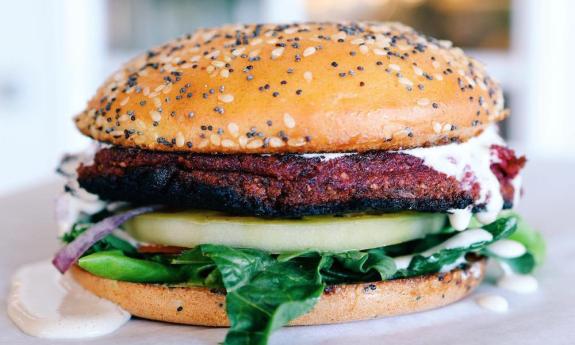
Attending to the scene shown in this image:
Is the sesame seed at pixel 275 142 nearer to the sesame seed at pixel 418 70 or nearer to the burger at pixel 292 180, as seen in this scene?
the burger at pixel 292 180

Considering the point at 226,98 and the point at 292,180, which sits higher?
the point at 226,98

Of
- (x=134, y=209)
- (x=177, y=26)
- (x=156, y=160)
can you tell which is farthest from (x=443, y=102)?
(x=177, y=26)

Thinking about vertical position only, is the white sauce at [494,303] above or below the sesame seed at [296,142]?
below

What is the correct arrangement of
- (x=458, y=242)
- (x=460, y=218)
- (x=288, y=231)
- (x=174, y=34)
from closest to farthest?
(x=288, y=231) → (x=460, y=218) → (x=458, y=242) → (x=174, y=34)

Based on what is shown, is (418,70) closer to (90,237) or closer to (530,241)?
(530,241)

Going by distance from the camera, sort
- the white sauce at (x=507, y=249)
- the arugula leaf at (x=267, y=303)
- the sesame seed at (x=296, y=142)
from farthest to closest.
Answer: the white sauce at (x=507, y=249) → the sesame seed at (x=296, y=142) → the arugula leaf at (x=267, y=303)

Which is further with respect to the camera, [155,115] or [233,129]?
[155,115]

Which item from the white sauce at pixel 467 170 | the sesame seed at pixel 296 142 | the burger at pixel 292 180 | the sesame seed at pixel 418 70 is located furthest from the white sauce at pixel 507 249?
the sesame seed at pixel 296 142

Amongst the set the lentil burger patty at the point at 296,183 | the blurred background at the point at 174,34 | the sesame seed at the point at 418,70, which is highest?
the sesame seed at the point at 418,70

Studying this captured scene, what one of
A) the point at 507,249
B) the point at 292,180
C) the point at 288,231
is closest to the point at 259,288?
the point at 288,231
